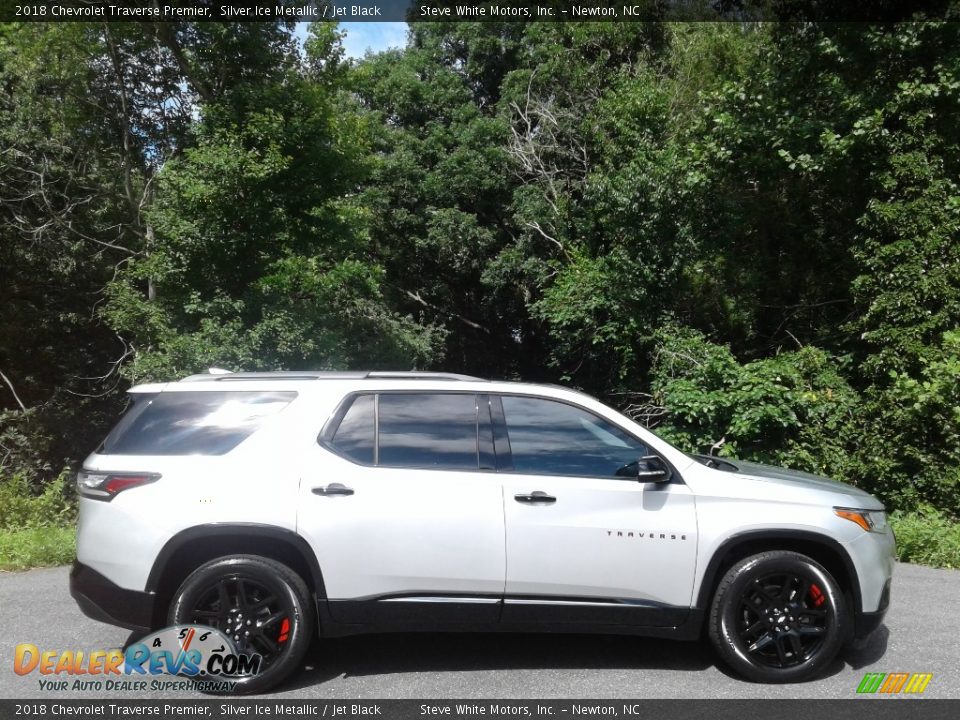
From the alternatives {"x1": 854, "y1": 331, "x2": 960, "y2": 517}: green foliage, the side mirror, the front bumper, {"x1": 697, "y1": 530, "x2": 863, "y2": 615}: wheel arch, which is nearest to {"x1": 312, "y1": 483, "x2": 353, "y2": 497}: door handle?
the side mirror

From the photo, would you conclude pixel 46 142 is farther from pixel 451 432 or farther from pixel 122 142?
pixel 451 432

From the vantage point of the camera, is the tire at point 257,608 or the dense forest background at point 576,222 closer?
the tire at point 257,608

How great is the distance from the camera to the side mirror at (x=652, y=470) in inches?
181

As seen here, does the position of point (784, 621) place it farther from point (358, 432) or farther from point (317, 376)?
point (317, 376)

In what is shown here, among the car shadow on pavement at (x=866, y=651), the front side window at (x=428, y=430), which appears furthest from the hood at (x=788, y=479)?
the front side window at (x=428, y=430)

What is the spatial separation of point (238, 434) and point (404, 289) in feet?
59.9

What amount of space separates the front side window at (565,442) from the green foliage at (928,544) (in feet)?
14.8

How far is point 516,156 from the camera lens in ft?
62.5

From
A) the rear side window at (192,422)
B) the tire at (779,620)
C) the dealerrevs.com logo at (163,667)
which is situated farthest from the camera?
the rear side window at (192,422)

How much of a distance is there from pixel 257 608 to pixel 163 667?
653mm

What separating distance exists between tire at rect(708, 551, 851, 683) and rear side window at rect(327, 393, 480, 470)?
162 cm

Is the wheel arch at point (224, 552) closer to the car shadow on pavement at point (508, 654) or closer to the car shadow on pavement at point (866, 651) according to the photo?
the car shadow on pavement at point (508, 654)

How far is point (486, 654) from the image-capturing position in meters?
5.11
